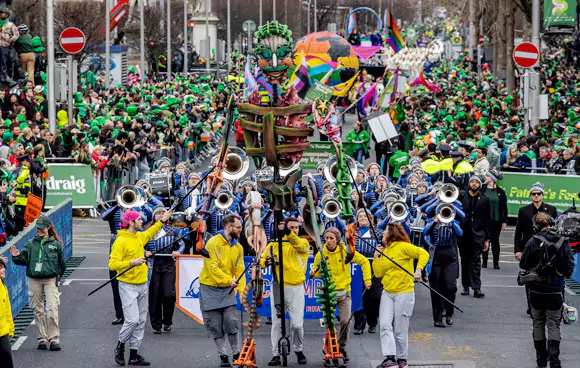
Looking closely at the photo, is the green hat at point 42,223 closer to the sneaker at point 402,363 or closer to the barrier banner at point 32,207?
the sneaker at point 402,363

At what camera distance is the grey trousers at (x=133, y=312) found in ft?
44.6

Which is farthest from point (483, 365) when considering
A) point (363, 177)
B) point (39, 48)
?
point (39, 48)

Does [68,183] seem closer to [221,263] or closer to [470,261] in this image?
[470,261]

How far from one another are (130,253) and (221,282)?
3.38 feet

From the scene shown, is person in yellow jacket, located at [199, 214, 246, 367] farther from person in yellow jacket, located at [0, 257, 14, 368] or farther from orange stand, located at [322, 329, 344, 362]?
person in yellow jacket, located at [0, 257, 14, 368]

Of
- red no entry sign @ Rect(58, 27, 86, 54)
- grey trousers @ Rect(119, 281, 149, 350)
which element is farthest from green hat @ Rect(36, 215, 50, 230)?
red no entry sign @ Rect(58, 27, 86, 54)

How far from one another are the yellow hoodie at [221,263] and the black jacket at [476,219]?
5243 millimetres

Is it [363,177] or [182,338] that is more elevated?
[363,177]

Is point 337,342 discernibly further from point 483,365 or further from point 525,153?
point 525,153

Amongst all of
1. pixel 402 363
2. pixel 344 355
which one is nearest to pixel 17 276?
pixel 344 355

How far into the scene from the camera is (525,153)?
2480 centimetres

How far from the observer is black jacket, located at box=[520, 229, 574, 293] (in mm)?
13148

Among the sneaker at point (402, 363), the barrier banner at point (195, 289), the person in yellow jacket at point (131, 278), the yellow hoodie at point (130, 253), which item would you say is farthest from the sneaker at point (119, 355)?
the sneaker at point (402, 363)

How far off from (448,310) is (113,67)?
36.2 meters
